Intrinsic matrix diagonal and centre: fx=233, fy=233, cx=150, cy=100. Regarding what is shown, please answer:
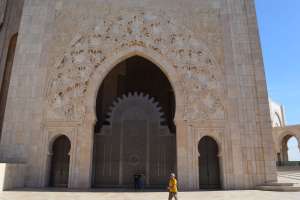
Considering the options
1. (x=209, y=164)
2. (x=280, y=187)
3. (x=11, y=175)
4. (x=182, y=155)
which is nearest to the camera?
(x=280, y=187)

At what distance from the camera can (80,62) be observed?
418 inches

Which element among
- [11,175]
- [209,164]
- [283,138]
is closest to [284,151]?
[283,138]

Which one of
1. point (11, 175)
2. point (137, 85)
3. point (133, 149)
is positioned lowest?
point (11, 175)

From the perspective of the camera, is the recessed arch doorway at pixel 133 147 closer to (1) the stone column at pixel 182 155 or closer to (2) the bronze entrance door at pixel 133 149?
(2) the bronze entrance door at pixel 133 149

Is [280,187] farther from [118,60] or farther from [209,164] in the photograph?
[118,60]

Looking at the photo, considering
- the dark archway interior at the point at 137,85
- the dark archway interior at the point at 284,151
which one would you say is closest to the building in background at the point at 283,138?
the dark archway interior at the point at 284,151

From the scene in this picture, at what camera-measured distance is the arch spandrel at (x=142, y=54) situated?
32.6 ft

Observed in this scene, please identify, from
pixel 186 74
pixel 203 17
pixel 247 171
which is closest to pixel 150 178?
pixel 247 171

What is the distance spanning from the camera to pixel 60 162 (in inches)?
412

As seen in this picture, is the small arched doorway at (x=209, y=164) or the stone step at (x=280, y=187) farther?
the small arched doorway at (x=209, y=164)

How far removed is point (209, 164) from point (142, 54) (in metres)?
5.78

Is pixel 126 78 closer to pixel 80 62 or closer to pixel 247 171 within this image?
pixel 80 62

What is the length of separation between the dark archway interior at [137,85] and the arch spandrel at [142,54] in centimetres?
320

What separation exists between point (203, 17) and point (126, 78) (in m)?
5.90
